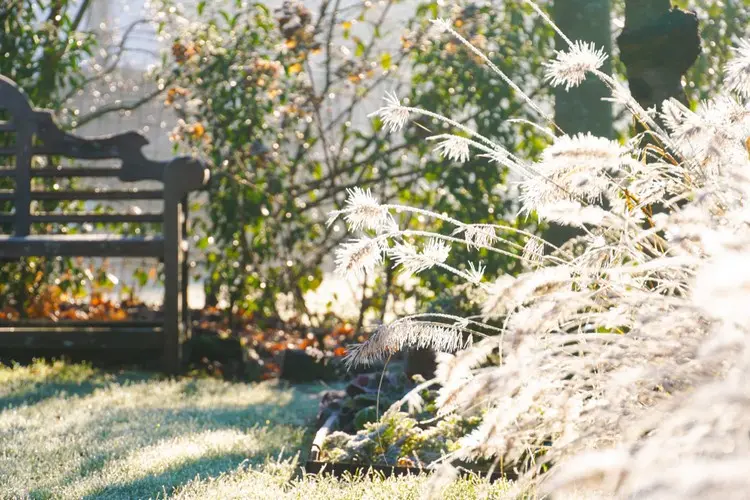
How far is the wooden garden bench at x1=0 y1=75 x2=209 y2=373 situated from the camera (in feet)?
16.1

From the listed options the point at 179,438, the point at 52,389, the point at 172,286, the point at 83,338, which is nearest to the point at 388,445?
the point at 179,438

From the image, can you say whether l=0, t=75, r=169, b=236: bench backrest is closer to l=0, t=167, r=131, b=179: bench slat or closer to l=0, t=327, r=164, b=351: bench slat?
l=0, t=167, r=131, b=179: bench slat

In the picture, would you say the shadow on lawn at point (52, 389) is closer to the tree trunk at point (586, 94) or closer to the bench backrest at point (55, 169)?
the bench backrest at point (55, 169)

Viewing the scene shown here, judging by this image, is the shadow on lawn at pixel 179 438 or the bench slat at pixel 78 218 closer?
the shadow on lawn at pixel 179 438

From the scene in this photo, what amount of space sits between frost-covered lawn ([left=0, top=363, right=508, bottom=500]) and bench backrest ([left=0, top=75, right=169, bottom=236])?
0.96m

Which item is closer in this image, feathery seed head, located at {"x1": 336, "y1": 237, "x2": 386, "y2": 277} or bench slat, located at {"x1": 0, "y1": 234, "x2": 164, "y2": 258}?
feathery seed head, located at {"x1": 336, "y1": 237, "x2": 386, "y2": 277}

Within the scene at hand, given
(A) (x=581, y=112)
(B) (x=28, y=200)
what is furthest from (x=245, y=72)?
(A) (x=581, y=112)

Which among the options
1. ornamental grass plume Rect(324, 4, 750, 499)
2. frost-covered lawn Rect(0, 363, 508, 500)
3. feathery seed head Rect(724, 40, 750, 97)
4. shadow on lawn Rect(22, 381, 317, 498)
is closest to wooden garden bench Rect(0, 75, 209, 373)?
frost-covered lawn Rect(0, 363, 508, 500)

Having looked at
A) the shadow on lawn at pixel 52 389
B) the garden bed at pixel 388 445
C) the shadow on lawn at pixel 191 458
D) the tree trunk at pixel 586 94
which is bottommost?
the shadow on lawn at pixel 52 389

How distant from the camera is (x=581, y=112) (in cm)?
423

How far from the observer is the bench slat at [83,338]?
4934mm

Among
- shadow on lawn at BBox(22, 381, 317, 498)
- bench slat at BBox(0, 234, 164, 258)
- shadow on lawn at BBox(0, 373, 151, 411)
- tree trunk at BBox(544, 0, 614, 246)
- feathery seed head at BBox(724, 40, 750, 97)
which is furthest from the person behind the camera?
bench slat at BBox(0, 234, 164, 258)

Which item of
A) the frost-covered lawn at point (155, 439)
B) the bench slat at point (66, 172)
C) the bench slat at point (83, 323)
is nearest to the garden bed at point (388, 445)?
the frost-covered lawn at point (155, 439)

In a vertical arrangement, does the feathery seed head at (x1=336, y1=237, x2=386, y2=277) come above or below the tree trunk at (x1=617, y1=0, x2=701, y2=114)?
below
